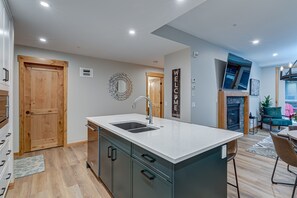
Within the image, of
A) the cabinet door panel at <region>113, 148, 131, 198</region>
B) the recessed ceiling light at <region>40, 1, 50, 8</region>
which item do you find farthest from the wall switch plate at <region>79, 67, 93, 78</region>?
the cabinet door panel at <region>113, 148, 131, 198</region>

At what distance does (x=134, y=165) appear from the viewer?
145 centimetres

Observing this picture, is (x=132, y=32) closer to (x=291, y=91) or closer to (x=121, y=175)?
(x=121, y=175)

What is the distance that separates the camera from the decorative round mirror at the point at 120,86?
469cm

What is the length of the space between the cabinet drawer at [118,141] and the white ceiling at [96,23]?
1.62 metres

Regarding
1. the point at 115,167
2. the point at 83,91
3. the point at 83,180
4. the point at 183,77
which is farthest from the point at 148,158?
the point at 83,91

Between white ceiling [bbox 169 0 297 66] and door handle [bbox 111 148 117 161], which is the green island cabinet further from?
white ceiling [bbox 169 0 297 66]

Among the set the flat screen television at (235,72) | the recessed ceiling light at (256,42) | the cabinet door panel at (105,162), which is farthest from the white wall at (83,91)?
the recessed ceiling light at (256,42)

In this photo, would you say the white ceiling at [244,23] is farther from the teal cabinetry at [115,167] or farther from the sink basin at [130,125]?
the teal cabinetry at [115,167]

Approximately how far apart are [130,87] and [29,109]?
272 cm

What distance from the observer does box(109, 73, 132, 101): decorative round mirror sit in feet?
15.4

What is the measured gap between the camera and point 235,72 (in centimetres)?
429

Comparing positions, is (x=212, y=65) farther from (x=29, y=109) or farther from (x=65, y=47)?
(x=29, y=109)

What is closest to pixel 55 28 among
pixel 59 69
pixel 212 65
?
pixel 59 69

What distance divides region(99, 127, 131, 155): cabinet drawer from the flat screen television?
11.3ft
